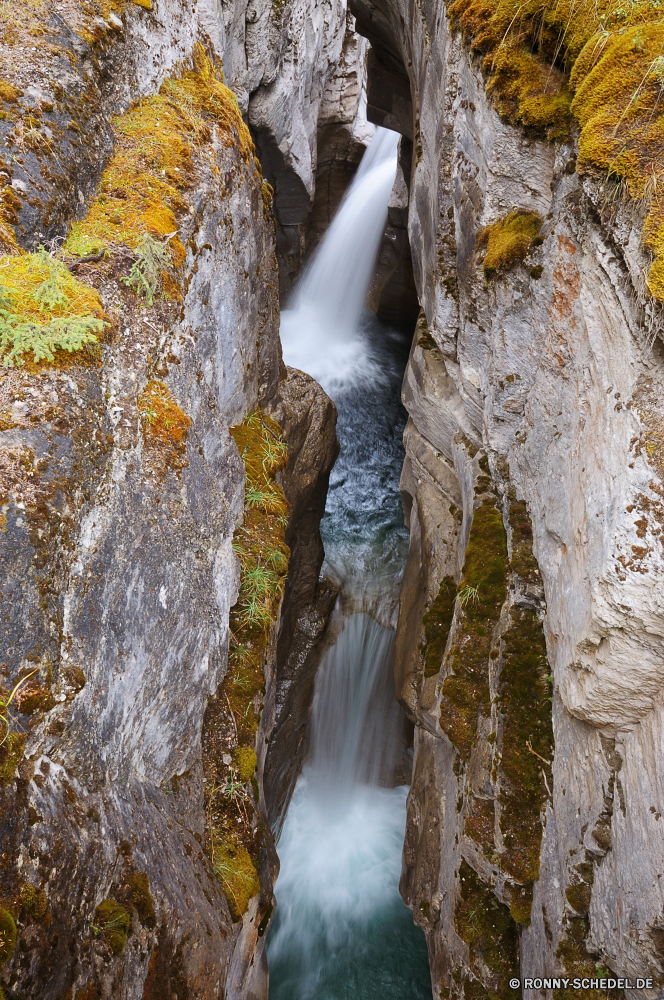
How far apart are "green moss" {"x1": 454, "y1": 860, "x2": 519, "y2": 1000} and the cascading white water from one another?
11255mm

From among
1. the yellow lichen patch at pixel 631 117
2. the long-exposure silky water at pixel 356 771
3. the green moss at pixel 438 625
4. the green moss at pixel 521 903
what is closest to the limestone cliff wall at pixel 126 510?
the green moss at pixel 438 625

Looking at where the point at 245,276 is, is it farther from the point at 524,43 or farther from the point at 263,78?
the point at 263,78

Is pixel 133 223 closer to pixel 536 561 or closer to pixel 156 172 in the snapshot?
pixel 156 172

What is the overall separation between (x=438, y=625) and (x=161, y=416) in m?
4.37

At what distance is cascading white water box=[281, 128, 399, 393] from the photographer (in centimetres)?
1469

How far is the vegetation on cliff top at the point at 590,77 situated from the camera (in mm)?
3432

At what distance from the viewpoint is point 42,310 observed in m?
3.88

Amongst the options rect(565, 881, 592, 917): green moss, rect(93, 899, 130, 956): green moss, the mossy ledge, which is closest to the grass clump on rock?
the mossy ledge

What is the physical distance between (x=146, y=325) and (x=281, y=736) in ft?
21.2

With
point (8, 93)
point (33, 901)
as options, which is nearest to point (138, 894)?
point (33, 901)

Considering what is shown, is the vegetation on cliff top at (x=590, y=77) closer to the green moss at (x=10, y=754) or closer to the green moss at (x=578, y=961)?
the green moss at (x=10, y=754)

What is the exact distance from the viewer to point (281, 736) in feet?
27.6

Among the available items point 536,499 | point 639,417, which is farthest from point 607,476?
point 536,499

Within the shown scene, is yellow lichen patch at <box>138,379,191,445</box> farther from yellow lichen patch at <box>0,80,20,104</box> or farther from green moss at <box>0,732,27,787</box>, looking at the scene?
yellow lichen patch at <box>0,80,20,104</box>
